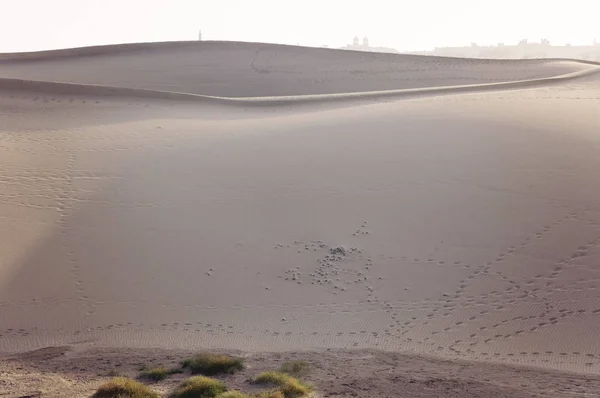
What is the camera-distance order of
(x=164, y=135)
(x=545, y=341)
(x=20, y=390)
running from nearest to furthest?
(x=20, y=390) < (x=545, y=341) < (x=164, y=135)

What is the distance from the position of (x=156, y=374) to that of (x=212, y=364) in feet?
1.87

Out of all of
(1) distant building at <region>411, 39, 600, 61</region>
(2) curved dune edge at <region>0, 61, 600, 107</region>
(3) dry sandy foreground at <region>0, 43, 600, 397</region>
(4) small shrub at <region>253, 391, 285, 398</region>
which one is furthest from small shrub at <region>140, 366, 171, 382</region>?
(1) distant building at <region>411, 39, 600, 61</region>

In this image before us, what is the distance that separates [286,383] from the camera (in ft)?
21.3

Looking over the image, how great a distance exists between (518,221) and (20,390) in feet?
25.3

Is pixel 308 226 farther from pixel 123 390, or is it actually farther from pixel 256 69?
pixel 256 69

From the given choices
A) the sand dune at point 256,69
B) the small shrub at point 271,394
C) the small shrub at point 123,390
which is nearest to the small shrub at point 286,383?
the small shrub at point 271,394

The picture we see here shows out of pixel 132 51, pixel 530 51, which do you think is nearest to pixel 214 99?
pixel 132 51

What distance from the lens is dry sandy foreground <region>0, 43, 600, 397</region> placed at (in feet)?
27.2

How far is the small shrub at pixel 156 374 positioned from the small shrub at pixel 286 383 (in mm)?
956

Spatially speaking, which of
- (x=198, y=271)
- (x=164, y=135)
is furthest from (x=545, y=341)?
(x=164, y=135)

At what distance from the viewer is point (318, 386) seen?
664 centimetres

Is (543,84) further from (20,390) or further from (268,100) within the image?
(20,390)

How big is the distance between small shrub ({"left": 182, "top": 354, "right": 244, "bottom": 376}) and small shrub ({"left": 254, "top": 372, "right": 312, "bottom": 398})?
1.45 feet

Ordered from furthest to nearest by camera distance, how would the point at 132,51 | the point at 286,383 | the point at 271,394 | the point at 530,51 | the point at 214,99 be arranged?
1. the point at 530,51
2. the point at 132,51
3. the point at 214,99
4. the point at 286,383
5. the point at 271,394
